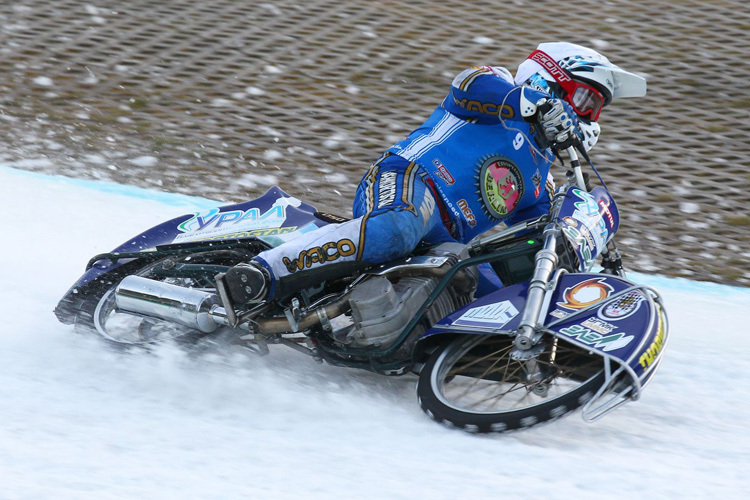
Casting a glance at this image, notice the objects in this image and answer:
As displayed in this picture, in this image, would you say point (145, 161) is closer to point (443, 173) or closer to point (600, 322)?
point (443, 173)

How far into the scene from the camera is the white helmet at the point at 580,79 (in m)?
3.76

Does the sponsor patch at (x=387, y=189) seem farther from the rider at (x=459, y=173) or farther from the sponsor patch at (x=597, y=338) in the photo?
the sponsor patch at (x=597, y=338)

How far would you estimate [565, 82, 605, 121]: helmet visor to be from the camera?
3795 millimetres

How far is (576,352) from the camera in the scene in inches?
139

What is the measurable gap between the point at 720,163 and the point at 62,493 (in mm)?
6268

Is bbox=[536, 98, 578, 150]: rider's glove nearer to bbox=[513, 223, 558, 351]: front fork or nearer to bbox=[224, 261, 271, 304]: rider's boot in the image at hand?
bbox=[513, 223, 558, 351]: front fork

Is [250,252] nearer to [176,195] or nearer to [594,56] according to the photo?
[594,56]

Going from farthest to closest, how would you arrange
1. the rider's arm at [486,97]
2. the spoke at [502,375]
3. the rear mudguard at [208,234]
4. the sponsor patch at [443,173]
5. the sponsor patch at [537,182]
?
the rear mudguard at [208,234], the sponsor patch at [537,182], the sponsor patch at [443,173], the rider's arm at [486,97], the spoke at [502,375]

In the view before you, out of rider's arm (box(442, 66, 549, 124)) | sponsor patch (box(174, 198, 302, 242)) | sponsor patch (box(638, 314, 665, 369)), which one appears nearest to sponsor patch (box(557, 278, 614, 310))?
sponsor patch (box(638, 314, 665, 369))

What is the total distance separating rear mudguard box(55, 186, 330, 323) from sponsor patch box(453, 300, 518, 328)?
3.23 feet

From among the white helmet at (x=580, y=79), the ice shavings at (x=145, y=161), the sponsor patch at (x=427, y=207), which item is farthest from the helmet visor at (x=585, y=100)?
the ice shavings at (x=145, y=161)

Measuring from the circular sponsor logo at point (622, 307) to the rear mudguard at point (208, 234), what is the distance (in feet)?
4.72

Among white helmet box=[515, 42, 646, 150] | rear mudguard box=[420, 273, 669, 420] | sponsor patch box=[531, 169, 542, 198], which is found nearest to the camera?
rear mudguard box=[420, 273, 669, 420]

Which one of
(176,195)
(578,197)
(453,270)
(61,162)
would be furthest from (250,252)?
(61,162)
